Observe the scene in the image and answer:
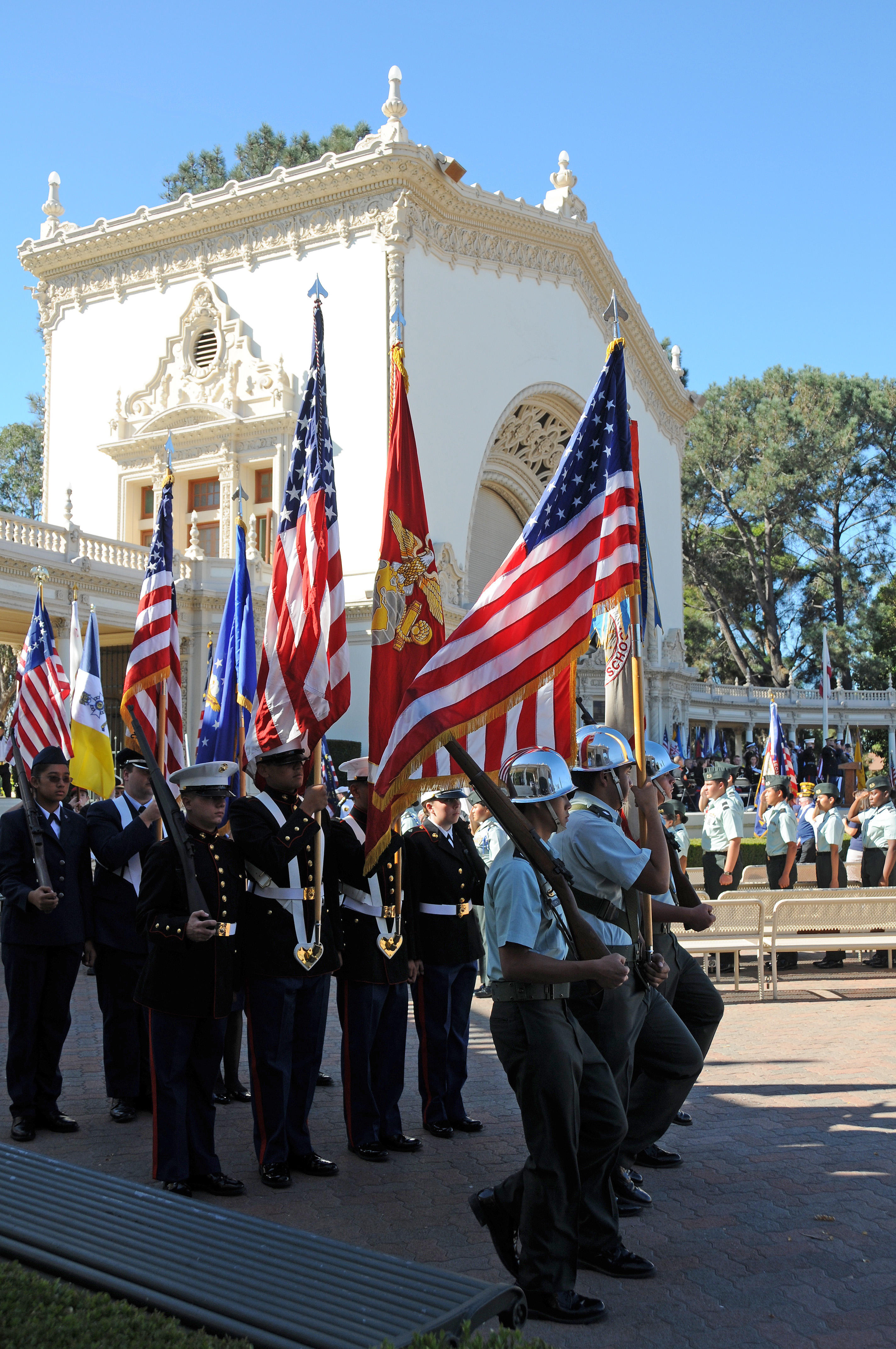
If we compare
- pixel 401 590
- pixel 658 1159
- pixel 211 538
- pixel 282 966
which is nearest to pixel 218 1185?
pixel 282 966

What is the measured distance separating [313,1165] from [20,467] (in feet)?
152

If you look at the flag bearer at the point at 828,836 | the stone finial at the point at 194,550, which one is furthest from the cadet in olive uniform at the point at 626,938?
the stone finial at the point at 194,550

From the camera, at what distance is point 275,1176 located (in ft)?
17.2

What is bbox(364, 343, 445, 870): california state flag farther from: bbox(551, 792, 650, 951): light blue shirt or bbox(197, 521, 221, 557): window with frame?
bbox(197, 521, 221, 557): window with frame

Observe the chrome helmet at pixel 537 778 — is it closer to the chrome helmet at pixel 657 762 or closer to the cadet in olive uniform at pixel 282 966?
the cadet in olive uniform at pixel 282 966

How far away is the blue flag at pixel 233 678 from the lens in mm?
9531

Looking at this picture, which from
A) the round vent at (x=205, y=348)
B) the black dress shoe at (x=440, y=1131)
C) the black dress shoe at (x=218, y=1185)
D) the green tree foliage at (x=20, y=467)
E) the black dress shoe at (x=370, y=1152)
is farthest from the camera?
the green tree foliage at (x=20, y=467)

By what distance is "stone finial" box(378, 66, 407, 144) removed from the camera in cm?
2847

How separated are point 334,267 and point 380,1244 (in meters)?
28.1

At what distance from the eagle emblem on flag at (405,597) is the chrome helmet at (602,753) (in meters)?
Answer: 1.75

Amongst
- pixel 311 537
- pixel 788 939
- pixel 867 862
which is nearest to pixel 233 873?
pixel 311 537

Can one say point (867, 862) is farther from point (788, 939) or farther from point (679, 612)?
point (679, 612)

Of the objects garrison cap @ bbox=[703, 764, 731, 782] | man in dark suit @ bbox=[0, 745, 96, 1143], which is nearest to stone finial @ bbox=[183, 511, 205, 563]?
garrison cap @ bbox=[703, 764, 731, 782]

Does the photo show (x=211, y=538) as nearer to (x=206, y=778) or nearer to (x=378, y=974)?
(x=378, y=974)
